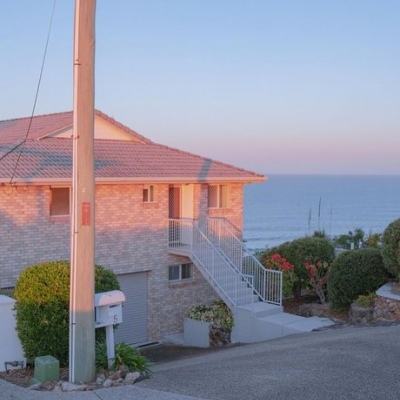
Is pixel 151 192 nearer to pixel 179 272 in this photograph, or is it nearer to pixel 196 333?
pixel 179 272

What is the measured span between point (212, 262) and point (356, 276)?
454cm

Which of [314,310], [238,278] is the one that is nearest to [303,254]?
[238,278]

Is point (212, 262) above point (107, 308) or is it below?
below

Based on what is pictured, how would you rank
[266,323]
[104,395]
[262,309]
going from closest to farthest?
1. [104,395]
2. [266,323]
3. [262,309]

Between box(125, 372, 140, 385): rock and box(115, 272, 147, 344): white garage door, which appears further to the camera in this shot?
box(115, 272, 147, 344): white garage door

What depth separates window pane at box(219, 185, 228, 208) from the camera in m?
23.2

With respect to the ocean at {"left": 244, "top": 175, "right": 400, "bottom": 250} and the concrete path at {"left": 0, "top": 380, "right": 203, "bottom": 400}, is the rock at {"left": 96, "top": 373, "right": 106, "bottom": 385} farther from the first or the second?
the ocean at {"left": 244, "top": 175, "right": 400, "bottom": 250}

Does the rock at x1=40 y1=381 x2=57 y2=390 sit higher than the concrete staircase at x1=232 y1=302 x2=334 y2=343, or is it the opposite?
the rock at x1=40 y1=381 x2=57 y2=390

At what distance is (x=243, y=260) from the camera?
2136 centimetres

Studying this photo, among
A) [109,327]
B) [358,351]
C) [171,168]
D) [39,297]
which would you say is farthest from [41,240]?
[358,351]

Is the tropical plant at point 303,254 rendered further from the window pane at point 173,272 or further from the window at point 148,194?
the window at point 148,194

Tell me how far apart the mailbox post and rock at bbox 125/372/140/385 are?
45 cm

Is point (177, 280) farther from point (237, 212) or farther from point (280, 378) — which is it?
point (280, 378)

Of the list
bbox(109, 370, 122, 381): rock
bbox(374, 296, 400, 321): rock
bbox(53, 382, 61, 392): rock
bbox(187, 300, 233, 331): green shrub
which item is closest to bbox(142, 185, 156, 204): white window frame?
bbox(187, 300, 233, 331): green shrub
